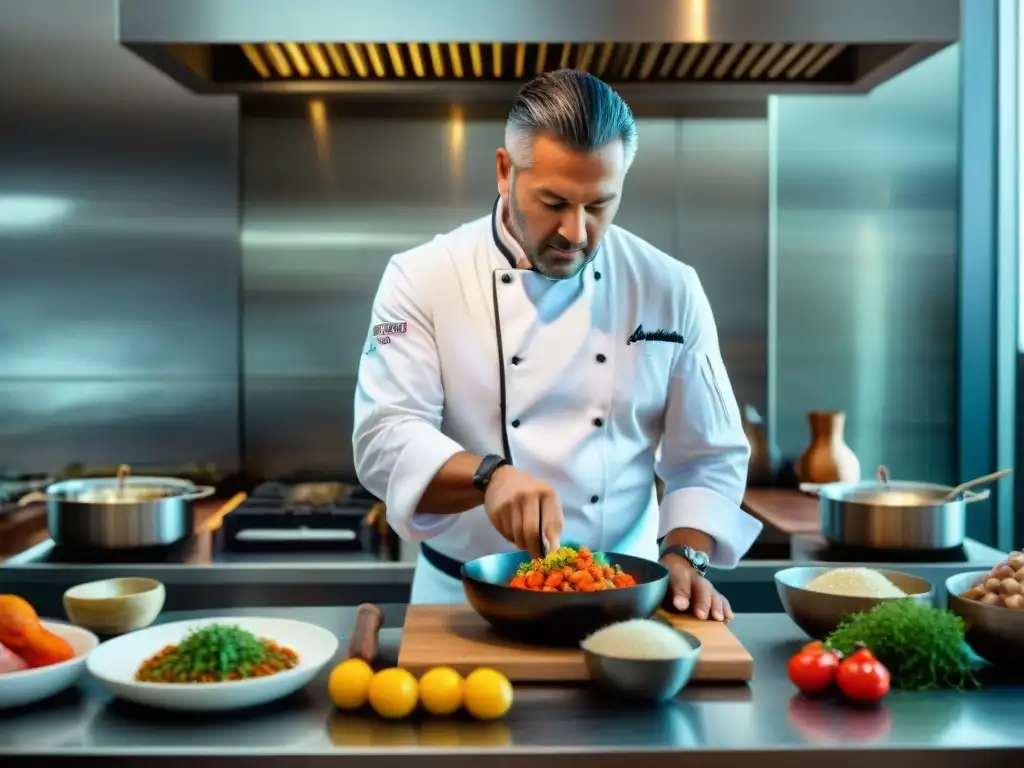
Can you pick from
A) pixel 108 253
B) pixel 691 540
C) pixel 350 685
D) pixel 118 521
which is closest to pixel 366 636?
pixel 350 685

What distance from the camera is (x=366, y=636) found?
177 centimetres

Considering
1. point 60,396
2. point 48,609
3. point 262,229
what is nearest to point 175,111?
point 262,229

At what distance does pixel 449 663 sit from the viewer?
66.5 inches

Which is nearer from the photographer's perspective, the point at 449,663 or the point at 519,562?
the point at 449,663

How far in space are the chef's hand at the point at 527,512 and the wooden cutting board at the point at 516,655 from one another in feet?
0.53

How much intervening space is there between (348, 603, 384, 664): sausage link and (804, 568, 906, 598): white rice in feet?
2.32

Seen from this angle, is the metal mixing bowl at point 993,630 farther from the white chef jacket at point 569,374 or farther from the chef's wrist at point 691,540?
the white chef jacket at point 569,374

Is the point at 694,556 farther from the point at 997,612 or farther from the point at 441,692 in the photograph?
the point at 441,692

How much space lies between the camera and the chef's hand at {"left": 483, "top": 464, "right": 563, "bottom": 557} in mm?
1834

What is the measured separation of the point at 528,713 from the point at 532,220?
868mm

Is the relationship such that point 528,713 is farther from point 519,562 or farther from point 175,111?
point 175,111

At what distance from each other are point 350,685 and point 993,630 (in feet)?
Answer: 3.18

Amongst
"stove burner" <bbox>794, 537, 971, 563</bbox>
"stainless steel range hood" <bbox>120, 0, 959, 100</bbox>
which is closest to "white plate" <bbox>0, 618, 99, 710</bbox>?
"stainless steel range hood" <bbox>120, 0, 959, 100</bbox>

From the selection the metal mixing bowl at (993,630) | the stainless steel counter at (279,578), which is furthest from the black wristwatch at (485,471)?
the stainless steel counter at (279,578)
